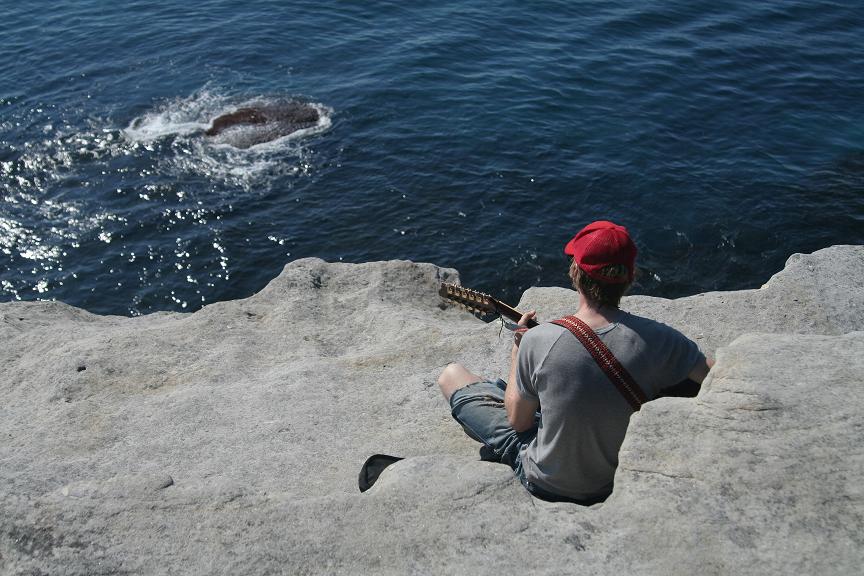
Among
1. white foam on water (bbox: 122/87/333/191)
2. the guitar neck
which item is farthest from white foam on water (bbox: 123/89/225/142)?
the guitar neck

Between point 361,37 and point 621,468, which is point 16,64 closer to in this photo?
point 361,37

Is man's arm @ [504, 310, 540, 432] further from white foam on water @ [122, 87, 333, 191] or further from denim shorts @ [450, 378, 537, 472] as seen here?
white foam on water @ [122, 87, 333, 191]

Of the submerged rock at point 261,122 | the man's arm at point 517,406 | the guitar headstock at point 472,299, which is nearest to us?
the man's arm at point 517,406

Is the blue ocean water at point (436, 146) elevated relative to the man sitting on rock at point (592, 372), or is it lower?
lower

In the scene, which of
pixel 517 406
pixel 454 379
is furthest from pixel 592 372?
pixel 454 379

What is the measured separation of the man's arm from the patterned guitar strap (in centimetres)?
46

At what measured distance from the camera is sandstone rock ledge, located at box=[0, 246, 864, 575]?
4.68m

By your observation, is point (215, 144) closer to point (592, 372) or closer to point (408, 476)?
point (408, 476)

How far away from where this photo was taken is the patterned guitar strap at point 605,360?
4.96 meters

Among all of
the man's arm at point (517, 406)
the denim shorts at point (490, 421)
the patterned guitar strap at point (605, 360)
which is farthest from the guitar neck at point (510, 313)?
the patterned guitar strap at point (605, 360)

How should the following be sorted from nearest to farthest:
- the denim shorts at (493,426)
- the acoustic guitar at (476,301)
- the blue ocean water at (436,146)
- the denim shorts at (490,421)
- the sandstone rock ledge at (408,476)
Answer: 1. the sandstone rock ledge at (408,476)
2. the denim shorts at (493,426)
3. the denim shorts at (490,421)
4. the acoustic guitar at (476,301)
5. the blue ocean water at (436,146)

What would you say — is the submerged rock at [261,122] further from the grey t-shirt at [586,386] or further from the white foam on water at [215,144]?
the grey t-shirt at [586,386]

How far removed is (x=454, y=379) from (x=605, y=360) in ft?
7.05

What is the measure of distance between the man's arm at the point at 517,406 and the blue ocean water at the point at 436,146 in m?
9.90
